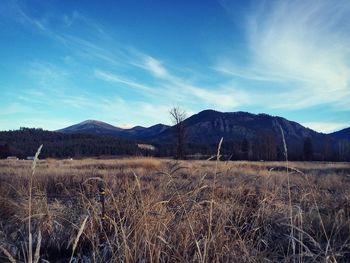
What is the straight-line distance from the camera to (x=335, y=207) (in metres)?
6.76

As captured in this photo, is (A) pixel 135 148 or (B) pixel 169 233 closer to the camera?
(B) pixel 169 233

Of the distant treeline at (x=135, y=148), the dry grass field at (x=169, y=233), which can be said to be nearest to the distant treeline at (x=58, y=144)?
the distant treeline at (x=135, y=148)

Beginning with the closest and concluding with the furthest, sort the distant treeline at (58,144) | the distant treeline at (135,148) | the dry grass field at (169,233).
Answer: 1. the dry grass field at (169,233)
2. the distant treeline at (135,148)
3. the distant treeline at (58,144)

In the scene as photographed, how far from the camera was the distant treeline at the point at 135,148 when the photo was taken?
77.1 m

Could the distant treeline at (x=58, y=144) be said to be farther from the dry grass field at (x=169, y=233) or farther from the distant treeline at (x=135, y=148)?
the dry grass field at (x=169, y=233)

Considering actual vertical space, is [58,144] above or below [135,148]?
above

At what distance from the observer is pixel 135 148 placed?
401 feet

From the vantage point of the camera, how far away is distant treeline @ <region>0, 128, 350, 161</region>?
77125 mm

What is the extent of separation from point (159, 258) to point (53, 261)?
3.79 ft

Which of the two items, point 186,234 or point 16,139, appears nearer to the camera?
point 186,234

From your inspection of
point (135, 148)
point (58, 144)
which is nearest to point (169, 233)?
point (135, 148)

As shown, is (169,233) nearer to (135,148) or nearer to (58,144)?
(135,148)

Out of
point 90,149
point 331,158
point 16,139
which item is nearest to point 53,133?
point 16,139

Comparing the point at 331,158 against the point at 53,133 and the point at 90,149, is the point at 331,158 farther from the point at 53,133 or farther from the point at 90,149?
the point at 53,133
